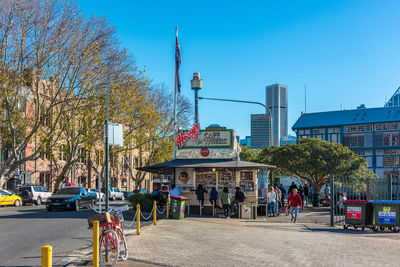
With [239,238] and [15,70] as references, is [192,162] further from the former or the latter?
[15,70]

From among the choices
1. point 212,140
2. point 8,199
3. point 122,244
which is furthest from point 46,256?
point 8,199

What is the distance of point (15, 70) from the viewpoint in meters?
31.5

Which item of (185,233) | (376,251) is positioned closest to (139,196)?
(185,233)

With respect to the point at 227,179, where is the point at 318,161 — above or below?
above

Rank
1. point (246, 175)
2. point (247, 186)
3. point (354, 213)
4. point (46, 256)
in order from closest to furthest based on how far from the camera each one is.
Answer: point (46, 256) → point (354, 213) → point (247, 186) → point (246, 175)

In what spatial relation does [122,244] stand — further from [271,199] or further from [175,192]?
[271,199]

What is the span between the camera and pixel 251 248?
38.6ft

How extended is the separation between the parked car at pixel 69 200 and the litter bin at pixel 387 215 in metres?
16.3

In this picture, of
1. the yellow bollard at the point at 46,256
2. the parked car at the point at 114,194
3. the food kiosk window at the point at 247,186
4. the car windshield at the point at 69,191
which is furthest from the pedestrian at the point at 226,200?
the parked car at the point at 114,194

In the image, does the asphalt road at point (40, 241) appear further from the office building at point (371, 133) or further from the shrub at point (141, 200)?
the office building at point (371, 133)

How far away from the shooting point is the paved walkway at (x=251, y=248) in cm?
994

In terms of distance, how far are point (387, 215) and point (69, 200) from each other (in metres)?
16.9

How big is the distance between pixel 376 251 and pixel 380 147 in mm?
81966

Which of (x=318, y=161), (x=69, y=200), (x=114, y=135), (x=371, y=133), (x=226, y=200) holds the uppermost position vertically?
(x=371, y=133)
